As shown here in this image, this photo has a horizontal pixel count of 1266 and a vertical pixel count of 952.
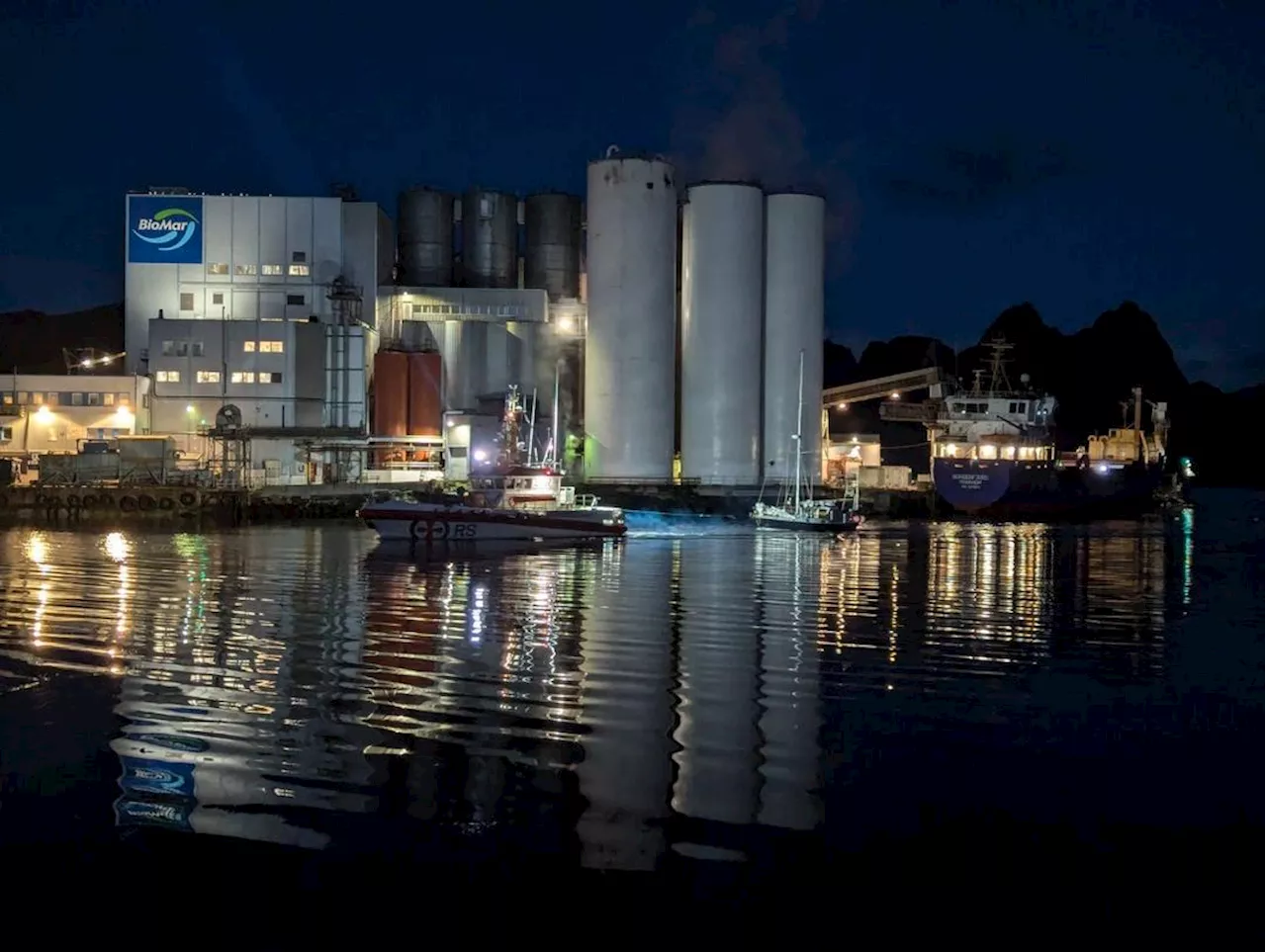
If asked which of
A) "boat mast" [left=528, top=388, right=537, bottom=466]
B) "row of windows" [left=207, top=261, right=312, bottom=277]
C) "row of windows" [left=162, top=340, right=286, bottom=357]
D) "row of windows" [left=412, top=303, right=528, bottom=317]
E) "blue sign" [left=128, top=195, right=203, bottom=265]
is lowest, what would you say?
"boat mast" [left=528, top=388, right=537, bottom=466]

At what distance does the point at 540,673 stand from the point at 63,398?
59605 mm

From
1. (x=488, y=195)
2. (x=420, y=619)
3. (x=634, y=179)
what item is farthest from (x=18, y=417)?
(x=420, y=619)

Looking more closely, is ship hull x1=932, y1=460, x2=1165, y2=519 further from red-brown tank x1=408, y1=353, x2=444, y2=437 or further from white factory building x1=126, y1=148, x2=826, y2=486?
red-brown tank x1=408, y1=353, x2=444, y2=437

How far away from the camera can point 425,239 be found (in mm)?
76312

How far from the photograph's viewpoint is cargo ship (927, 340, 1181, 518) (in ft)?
238

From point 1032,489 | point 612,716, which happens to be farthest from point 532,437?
point 612,716

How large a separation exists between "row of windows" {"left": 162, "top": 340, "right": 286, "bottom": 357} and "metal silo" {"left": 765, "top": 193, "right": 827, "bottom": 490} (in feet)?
81.3

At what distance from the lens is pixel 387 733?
1148 centimetres

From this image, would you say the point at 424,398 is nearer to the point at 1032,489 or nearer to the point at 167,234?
the point at 167,234

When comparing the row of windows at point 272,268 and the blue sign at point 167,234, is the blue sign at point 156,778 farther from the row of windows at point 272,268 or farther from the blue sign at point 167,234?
the blue sign at point 167,234

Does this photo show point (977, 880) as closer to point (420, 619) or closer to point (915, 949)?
point (915, 949)

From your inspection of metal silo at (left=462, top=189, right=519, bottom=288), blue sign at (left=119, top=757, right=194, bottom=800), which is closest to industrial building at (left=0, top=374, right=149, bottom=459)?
metal silo at (left=462, top=189, right=519, bottom=288)

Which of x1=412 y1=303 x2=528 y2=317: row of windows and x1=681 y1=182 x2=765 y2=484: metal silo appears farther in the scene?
x1=412 y1=303 x2=528 y2=317: row of windows

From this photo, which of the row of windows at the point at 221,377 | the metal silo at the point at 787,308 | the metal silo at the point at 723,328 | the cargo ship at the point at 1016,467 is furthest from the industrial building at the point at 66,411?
the cargo ship at the point at 1016,467
